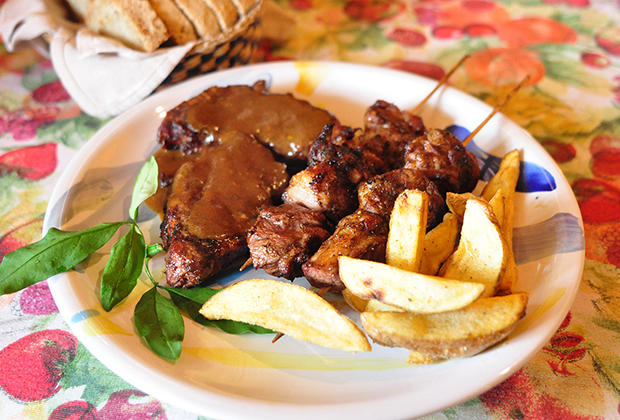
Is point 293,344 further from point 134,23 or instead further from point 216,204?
point 134,23

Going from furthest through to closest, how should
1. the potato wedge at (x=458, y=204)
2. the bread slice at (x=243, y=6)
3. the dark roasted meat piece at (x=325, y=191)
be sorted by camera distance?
1. the bread slice at (x=243, y=6)
2. the dark roasted meat piece at (x=325, y=191)
3. the potato wedge at (x=458, y=204)

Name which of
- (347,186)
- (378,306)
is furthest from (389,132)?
(378,306)

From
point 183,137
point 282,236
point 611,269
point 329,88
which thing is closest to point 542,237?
point 611,269

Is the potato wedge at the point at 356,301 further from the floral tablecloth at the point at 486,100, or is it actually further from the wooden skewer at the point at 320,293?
the floral tablecloth at the point at 486,100

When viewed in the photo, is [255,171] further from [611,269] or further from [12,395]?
[611,269]

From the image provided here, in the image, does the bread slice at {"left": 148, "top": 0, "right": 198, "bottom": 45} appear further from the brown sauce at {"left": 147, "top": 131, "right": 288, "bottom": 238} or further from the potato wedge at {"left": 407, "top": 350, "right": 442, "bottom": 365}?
the potato wedge at {"left": 407, "top": 350, "right": 442, "bottom": 365}

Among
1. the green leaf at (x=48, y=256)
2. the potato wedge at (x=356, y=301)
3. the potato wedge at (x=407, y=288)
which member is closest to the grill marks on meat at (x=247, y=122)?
the green leaf at (x=48, y=256)
